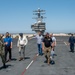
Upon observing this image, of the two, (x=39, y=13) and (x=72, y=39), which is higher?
(x=39, y=13)

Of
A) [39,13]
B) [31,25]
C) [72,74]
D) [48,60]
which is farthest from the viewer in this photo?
[39,13]

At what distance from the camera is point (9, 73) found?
11680 millimetres

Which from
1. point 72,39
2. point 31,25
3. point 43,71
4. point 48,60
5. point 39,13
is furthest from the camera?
point 39,13

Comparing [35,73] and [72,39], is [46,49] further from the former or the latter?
[72,39]

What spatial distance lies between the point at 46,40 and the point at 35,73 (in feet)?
11.7

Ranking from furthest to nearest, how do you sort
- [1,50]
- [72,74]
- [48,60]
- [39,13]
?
[39,13], [48,60], [1,50], [72,74]

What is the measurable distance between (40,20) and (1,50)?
308 ft

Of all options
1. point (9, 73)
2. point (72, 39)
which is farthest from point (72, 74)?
point (72, 39)

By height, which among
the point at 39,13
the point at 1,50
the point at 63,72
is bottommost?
the point at 63,72

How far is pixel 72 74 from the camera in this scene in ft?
37.3

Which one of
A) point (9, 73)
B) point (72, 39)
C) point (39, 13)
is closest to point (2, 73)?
point (9, 73)

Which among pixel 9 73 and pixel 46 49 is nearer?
pixel 9 73

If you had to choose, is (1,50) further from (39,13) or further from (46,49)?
(39,13)

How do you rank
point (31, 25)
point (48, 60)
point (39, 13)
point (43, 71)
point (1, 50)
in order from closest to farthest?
1. point (43, 71)
2. point (1, 50)
3. point (48, 60)
4. point (31, 25)
5. point (39, 13)
